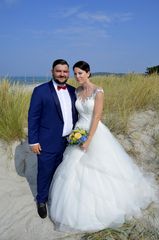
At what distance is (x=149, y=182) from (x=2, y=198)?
6.57ft

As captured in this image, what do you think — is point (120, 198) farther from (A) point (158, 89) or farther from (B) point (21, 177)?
(A) point (158, 89)

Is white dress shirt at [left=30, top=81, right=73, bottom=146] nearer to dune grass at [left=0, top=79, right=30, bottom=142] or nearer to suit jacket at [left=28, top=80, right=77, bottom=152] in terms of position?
suit jacket at [left=28, top=80, right=77, bottom=152]

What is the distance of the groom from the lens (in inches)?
153

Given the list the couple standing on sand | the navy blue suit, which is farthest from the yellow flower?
the navy blue suit

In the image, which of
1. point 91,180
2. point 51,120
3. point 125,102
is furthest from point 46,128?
point 125,102

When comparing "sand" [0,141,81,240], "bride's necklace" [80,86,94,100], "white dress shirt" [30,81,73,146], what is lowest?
"sand" [0,141,81,240]

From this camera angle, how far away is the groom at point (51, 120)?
12.8 ft

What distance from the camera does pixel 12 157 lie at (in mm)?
5738

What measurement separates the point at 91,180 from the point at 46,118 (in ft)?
2.84

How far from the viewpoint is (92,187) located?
12.5ft

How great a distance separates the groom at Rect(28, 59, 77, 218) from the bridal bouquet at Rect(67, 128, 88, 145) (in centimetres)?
22

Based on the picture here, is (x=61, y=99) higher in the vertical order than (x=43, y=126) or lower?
higher

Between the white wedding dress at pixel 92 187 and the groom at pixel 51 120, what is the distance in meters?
0.13

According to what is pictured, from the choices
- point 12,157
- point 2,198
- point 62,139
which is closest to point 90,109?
point 62,139
